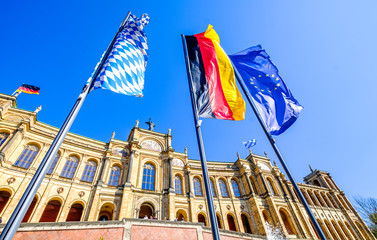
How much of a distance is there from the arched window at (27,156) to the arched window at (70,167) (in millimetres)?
3263

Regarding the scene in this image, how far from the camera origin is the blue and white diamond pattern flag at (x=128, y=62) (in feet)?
21.3

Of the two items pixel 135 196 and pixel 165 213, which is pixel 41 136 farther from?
pixel 165 213

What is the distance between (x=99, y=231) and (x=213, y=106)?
1137 cm

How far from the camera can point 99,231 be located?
38.9ft

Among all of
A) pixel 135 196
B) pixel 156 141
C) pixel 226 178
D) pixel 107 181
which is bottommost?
pixel 135 196

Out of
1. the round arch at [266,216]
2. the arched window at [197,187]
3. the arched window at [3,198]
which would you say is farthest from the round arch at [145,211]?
the round arch at [266,216]

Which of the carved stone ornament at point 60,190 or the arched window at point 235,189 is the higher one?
the arched window at point 235,189

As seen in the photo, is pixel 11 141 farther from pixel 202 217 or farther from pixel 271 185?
pixel 271 185

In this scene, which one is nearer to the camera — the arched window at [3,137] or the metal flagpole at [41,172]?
the metal flagpole at [41,172]

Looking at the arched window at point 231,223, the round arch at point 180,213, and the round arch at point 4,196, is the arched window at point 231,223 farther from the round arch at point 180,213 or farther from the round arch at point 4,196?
the round arch at point 4,196

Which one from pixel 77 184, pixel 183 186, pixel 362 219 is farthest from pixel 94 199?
pixel 362 219

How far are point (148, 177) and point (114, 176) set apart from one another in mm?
4374

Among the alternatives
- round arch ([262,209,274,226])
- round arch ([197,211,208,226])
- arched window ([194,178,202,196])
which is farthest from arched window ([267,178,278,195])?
round arch ([197,211,208,226])

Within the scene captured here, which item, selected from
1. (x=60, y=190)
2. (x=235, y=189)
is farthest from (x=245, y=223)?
(x=60, y=190)
